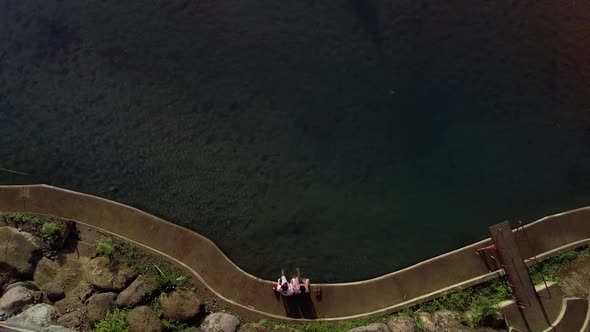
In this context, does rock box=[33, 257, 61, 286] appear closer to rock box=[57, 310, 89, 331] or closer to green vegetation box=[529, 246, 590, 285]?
rock box=[57, 310, 89, 331]

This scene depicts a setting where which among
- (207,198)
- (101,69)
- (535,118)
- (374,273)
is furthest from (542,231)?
(101,69)

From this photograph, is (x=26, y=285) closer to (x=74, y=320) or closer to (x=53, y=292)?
(x=53, y=292)

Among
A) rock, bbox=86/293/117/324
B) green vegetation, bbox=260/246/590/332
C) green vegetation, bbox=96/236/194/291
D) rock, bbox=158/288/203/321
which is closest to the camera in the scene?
rock, bbox=86/293/117/324

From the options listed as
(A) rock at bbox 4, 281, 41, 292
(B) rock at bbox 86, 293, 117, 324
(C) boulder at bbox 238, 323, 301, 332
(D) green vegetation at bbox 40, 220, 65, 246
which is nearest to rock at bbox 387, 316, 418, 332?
(C) boulder at bbox 238, 323, 301, 332

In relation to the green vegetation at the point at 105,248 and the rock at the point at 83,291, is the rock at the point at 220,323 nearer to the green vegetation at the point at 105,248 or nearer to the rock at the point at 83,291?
the rock at the point at 83,291

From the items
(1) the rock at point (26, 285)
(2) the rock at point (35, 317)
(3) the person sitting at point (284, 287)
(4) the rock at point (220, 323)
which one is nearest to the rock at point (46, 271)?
(1) the rock at point (26, 285)

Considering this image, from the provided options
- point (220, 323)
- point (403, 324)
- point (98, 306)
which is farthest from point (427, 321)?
point (98, 306)
